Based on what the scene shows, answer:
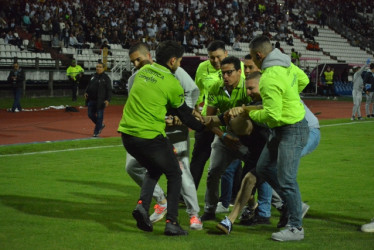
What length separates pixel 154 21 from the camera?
A: 39.8 metres

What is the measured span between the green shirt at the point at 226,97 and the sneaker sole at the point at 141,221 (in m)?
1.85

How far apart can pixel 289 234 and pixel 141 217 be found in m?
1.59

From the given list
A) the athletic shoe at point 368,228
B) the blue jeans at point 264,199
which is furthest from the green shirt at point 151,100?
the athletic shoe at point 368,228

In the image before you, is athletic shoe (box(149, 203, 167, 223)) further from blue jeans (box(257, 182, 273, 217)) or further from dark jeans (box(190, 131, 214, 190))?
blue jeans (box(257, 182, 273, 217))

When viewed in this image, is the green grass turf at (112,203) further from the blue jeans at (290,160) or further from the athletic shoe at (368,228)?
the blue jeans at (290,160)

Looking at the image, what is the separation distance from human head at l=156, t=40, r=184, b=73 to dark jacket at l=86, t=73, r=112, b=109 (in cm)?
1029

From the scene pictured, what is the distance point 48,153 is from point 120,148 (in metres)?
1.80

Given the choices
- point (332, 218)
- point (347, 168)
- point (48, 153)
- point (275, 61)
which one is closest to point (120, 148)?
point (48, 153)

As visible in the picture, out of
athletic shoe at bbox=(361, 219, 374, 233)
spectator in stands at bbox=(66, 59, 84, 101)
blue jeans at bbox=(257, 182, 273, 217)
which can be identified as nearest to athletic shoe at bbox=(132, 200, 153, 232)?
blue jeans at bbox=(257, 182, 273, 217)

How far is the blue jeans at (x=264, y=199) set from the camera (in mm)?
8094

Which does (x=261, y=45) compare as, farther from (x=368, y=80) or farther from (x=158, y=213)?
(x=368, y=80)

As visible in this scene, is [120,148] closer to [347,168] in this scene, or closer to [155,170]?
[347,168]

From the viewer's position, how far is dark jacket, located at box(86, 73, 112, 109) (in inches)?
691

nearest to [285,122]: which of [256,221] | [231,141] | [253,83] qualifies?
[253,83]
